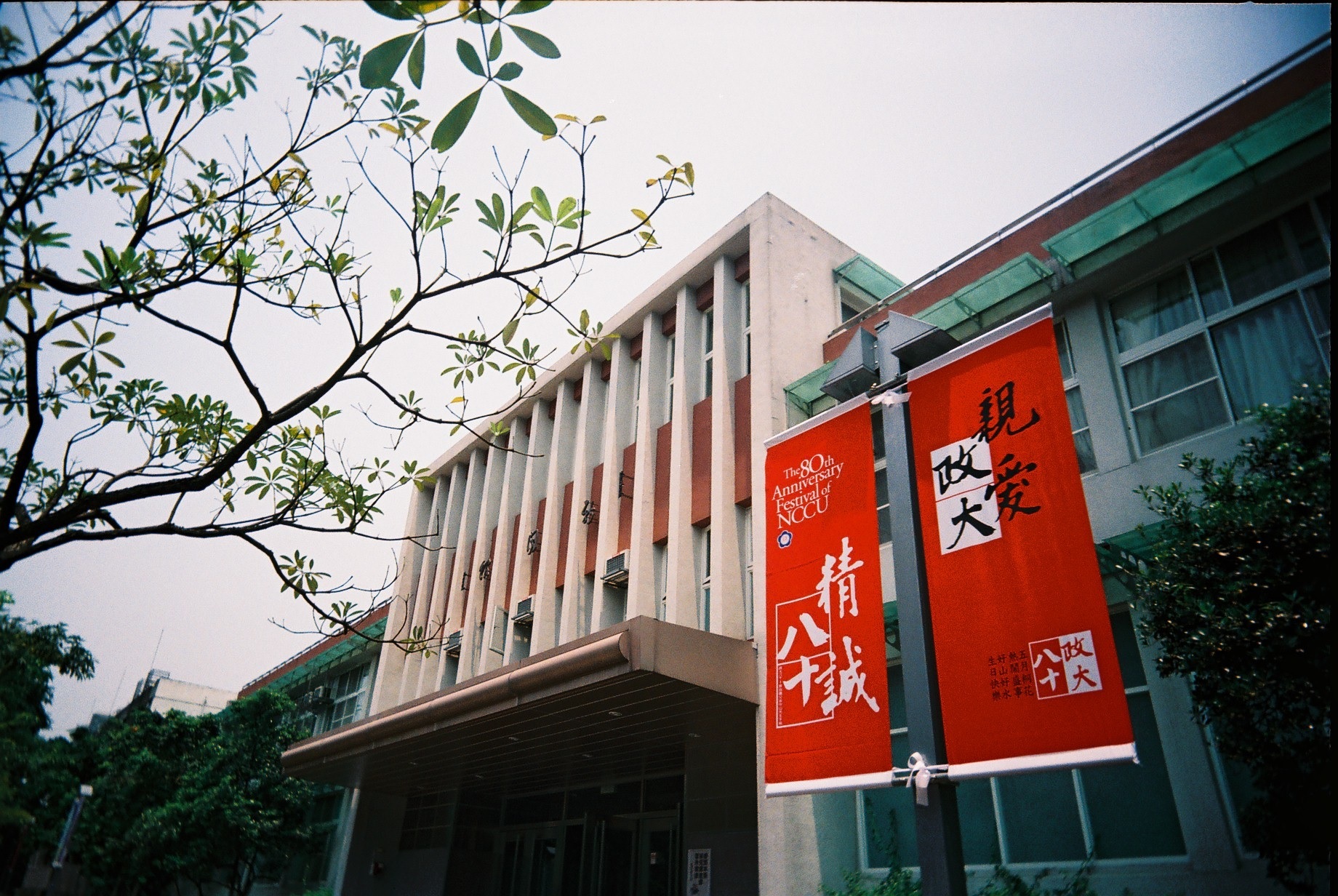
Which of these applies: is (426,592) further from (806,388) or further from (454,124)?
(454,124)

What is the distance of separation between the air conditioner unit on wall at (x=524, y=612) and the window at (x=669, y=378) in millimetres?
4977

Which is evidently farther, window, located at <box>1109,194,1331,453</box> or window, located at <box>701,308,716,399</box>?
window, located at <box>701,308,716,399</box>

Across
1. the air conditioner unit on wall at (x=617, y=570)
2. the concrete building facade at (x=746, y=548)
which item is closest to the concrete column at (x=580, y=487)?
the concrete building facade at (x=746, y=548)

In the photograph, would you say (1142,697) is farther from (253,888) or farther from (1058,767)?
(253,888)

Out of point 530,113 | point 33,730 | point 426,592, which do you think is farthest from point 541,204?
point 33,730

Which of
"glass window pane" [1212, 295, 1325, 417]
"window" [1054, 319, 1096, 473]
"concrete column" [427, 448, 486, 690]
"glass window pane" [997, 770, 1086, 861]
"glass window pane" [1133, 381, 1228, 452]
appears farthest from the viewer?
"concrete column" [427, 448, 486, 690]

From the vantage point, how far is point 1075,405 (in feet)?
31.4

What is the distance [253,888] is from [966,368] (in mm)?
31408

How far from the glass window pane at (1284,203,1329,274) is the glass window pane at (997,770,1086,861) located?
5430mm

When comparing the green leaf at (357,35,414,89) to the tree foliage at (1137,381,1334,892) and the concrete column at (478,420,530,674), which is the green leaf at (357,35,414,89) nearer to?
the tree foliage at (1137,381,1334,892)

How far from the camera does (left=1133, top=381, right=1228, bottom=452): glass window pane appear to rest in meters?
8.35

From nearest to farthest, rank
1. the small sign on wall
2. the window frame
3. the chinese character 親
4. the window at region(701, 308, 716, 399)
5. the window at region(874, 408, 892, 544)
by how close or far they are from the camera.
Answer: the chinese character 親 → the window frame → the window at region(874, 408, 892, 544) → the small sign on wall → the window at region(701, 308, 716, 399)

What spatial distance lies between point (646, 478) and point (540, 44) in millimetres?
12281

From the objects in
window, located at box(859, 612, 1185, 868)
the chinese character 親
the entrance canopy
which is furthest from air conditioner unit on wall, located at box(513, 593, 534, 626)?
the chinese character 親
